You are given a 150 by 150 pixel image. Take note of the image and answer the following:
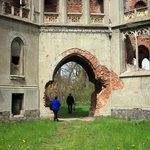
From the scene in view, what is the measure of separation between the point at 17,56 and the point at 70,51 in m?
3.18

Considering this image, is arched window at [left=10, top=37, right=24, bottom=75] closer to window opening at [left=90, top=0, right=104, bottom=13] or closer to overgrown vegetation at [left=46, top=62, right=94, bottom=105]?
window opening at [left=90, top=0, right=104, bottom=13]

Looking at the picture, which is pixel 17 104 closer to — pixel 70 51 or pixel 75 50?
pixel 70 51

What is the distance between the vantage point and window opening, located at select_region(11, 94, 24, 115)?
14461 millimetres

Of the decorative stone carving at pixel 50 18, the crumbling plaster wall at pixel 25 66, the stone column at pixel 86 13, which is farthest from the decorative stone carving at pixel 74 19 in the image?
the crumbling plaster wall at pixel 25 66

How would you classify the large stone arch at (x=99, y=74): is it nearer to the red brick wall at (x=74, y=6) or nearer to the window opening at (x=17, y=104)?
the window opening at (x=17, y=104)

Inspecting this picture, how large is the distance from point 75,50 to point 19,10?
13.1ft

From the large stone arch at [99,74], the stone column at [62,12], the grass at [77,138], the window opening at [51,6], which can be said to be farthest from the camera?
the window opening at [51,6]

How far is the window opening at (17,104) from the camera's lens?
14.5 meters

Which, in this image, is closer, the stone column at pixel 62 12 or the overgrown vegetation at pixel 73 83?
the stone column at pixel 62 12

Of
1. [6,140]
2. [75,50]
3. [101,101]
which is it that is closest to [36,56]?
[75,50]

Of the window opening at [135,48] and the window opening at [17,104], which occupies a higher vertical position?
the window opening at [135,48]

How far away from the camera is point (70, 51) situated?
51.9ft

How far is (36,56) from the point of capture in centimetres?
1545

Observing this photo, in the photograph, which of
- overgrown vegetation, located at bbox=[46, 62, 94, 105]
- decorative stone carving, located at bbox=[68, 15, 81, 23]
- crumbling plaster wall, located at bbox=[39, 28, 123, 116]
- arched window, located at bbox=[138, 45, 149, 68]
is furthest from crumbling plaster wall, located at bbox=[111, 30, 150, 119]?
overgrown vegetation, located at bbox=[46, 62, 94, 105]
